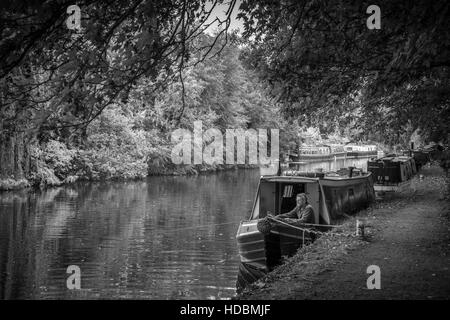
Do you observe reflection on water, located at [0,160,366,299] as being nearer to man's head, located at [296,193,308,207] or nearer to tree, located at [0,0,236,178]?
man's head, located at [296,193,308,207]

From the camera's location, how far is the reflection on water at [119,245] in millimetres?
11945

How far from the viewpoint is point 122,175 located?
137 ft

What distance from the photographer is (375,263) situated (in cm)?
978

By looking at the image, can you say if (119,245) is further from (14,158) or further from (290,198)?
(14,158)

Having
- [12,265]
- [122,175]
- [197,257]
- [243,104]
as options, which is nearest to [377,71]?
[197,257]

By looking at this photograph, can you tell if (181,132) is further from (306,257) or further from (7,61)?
(7,61)

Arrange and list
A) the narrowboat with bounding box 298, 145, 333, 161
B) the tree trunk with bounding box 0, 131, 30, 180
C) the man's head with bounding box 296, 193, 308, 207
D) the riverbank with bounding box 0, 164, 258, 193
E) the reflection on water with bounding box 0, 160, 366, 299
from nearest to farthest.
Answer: the reflection on water with bounding box 0, 160, 366, 299, the man's head with bounding box 296, 193, 308, 207, the tree trunk with bounding box 0, 131, 30, 180, the riverbank with bounding box 0, 164, 258, 193, the narrowboat with bounding box 298, 145, 333, 161

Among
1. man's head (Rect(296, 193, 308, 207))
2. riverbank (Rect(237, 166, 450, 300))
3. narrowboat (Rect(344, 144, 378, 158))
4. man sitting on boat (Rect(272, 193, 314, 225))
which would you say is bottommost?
riverbank (Rect(237, 166, 450, 300))

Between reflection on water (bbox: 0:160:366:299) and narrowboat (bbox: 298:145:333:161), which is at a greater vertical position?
narrowboat (bbox: 298:145:333:161)

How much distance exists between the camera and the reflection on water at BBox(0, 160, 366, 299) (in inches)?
470

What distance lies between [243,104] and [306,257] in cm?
5542

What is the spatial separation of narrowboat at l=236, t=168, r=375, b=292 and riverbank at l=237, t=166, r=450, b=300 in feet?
2.99

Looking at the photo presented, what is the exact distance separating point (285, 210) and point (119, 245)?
6042 mm

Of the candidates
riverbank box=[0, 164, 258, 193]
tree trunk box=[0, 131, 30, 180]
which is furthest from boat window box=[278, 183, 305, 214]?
riverbank box=[0, 164, 258, 193]
